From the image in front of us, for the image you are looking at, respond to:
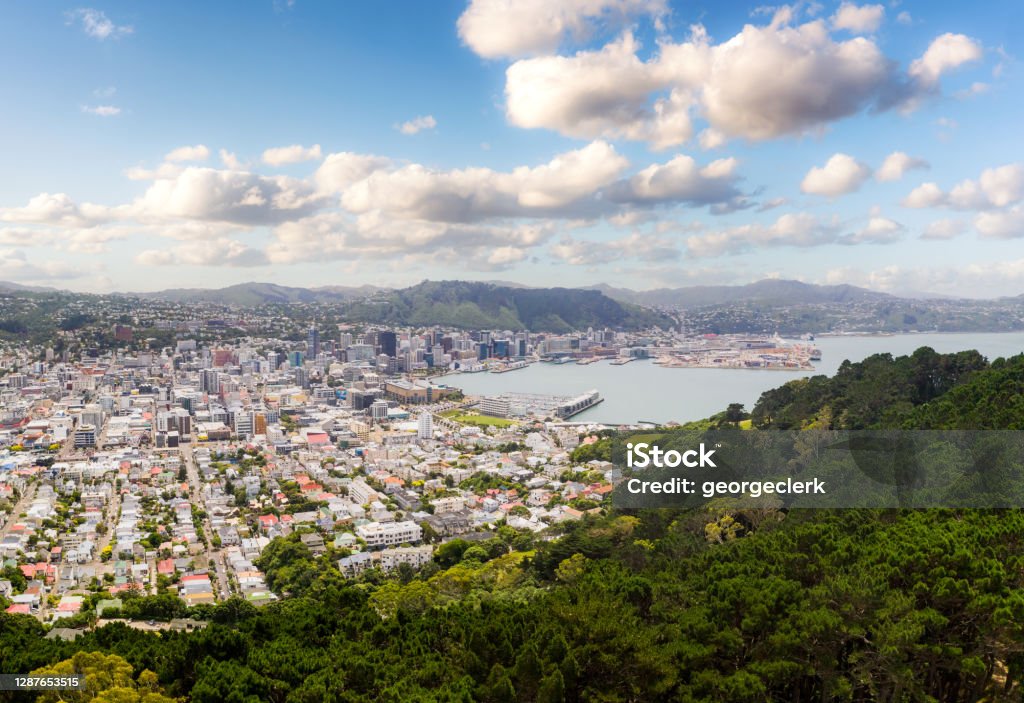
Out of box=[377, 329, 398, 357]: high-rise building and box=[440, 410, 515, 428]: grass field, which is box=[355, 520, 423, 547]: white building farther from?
box=[377, 329, 398, 357]: high-rise building

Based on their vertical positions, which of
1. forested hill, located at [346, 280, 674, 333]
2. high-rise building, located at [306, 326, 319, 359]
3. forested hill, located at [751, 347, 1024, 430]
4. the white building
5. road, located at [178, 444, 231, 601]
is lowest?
road, located at [178, 444, 231, 601]

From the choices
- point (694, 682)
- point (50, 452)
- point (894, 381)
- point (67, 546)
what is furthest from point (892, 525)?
point (50, 452)

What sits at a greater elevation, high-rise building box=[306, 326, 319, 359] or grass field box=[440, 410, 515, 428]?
high-rise building box=[306, 326, 319, 359]

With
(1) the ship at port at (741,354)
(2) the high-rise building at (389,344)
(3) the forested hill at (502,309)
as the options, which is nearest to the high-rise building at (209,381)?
(2) the high-rise building at (389,344)

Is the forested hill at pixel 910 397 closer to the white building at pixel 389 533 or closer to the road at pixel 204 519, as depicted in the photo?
the white building at pixel 389 533

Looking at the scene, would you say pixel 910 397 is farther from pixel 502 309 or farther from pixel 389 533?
pixel 502 309

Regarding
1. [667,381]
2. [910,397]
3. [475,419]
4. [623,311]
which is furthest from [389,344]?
[910,397]

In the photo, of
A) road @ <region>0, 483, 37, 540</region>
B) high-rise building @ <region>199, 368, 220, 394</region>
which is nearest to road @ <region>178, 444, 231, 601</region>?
road @ <region>0, 483, 37, 540</region>
